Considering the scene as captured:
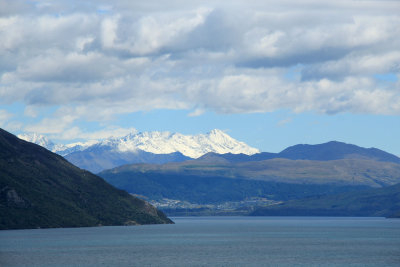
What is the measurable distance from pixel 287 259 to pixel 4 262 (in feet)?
264

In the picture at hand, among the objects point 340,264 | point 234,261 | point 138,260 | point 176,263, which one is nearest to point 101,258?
point 138,260

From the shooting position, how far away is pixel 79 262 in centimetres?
18575

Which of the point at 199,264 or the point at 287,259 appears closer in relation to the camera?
the point at 199,264

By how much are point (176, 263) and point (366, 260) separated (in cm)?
5429

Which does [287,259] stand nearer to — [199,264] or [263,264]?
[263,264]

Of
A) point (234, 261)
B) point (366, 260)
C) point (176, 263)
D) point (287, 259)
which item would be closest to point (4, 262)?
point (176, 263)

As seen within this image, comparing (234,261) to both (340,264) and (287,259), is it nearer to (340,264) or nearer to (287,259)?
(287,259)

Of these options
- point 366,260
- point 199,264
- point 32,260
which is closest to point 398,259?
point 366,260

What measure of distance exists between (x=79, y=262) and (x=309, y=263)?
207 ft

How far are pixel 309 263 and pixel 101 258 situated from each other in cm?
6102

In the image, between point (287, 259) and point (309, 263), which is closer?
point (309, 263)

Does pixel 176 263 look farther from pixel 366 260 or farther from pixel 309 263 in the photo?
pixel 366 260

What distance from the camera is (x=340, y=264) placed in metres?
179

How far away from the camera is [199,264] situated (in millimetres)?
180500
